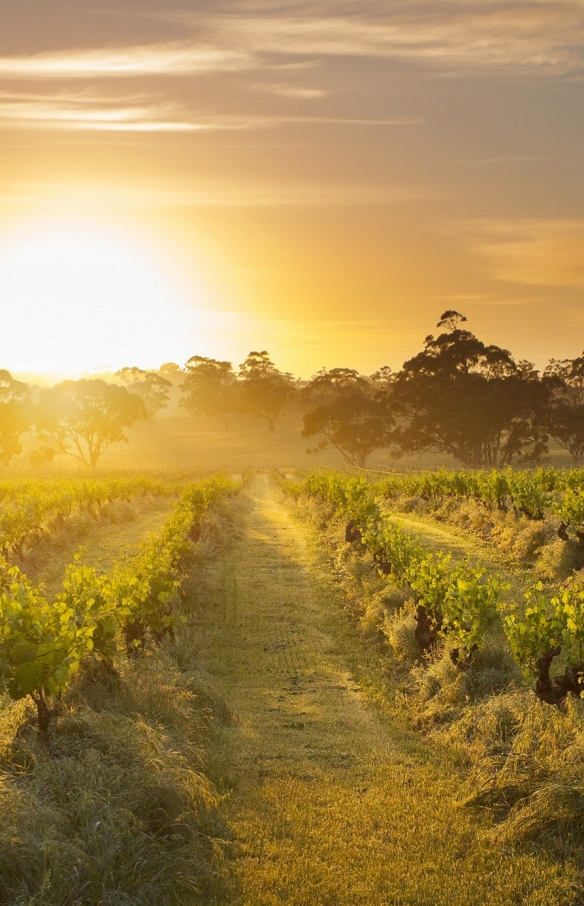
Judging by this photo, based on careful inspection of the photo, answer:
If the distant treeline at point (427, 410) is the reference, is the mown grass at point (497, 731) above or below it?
below

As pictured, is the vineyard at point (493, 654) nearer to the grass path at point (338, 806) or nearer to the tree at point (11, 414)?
the grass path at point (338, 806)

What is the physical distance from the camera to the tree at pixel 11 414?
66375mm

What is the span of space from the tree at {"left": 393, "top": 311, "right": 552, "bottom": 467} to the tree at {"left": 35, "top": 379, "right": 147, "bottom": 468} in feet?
94.2

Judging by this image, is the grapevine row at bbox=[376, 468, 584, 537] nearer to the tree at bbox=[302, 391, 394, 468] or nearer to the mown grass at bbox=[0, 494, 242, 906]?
the mown grass at bbox=[0, 494, 242, 906]

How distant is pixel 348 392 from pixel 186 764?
2828 inches

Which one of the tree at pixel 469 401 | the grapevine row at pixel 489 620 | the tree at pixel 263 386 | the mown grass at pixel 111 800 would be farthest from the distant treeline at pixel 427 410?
the mown grass at pixel 111 800

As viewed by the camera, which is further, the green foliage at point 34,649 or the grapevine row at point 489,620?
the grapevine row at point 489,620

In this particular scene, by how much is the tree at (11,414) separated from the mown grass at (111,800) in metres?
62.9

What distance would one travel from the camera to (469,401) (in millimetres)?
53906

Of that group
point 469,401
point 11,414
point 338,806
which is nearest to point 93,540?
point 338,806

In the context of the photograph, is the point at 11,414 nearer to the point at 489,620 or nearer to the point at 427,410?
the point at 427,410

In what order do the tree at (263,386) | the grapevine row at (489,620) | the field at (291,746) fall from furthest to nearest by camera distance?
the tree at (263,386), the grapevine row at (489,620), the field at (291,746)

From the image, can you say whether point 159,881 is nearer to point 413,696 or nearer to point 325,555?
point 413,696

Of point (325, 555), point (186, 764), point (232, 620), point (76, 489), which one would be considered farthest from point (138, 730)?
point (76, 489)
